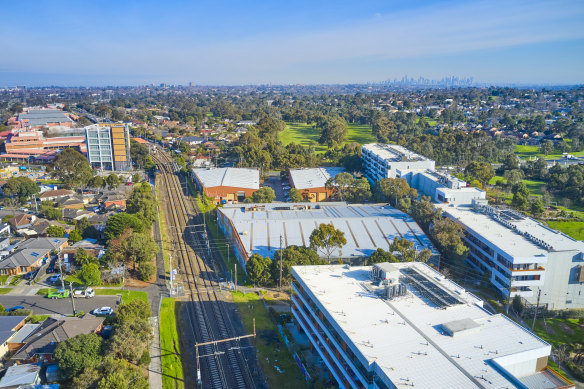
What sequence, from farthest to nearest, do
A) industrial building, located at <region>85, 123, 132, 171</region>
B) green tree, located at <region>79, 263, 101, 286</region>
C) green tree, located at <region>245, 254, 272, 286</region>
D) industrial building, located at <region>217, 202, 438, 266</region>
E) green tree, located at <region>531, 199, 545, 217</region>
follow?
industrial building, located at <region>85, 123, 132, 171</region> → green tree, located at <region>531, 199, 545, 217</region> → industrial building, located at <region>217, 202, 438, 266</region> → green tree, located at <region>245, 254, 272, 286</region> → green tree, located at <region>79, 263, 101, 286</region>

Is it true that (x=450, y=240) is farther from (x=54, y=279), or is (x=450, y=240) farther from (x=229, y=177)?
(x=229, y=177)

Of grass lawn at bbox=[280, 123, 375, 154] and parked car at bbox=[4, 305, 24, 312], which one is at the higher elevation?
grass lawn at bbox=[280, 123, 375, 154]

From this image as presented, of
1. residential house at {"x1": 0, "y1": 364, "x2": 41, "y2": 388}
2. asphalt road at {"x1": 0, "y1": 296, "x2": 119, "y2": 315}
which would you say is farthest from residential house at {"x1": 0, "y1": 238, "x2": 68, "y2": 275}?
residential house at {"x1": 0, "y1": 364, "x2": 41, "y2": 388}

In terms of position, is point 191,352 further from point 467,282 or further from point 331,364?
point 467,282

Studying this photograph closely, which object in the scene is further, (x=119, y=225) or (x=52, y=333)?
(x=119, y=225)

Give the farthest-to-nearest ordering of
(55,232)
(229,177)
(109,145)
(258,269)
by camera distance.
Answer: (109,145) → (229,177) → (55,232) → (258,269)

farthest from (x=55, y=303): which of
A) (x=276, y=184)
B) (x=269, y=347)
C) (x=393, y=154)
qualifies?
(x=393, y=154)

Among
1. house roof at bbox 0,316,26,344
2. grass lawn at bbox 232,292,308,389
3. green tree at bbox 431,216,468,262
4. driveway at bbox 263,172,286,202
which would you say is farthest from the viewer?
driveway at bbox 263,172,286,202

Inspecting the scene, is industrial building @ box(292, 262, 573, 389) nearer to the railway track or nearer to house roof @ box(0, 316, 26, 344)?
the railway track
